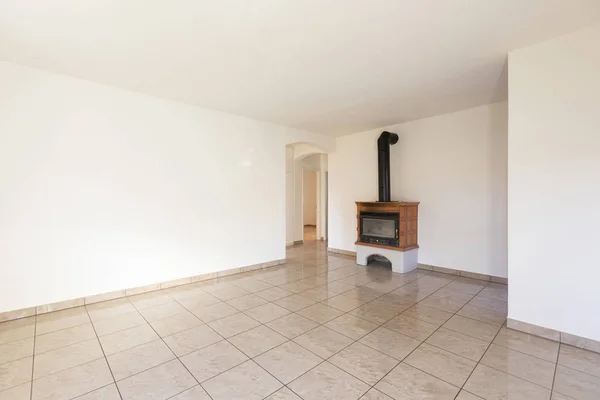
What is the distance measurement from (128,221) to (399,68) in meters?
3.87

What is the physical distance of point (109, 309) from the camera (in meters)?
3.20

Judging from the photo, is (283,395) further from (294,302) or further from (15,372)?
(15,372)

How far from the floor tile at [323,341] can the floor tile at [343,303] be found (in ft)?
1.92

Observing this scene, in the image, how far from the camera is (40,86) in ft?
9.94

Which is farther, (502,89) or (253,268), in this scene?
(253,268)

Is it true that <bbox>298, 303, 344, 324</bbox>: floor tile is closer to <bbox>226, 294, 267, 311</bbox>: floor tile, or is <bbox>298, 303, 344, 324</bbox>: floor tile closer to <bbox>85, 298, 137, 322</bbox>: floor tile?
<bbox>226, 294, 267, 311</bbox>: floor tile

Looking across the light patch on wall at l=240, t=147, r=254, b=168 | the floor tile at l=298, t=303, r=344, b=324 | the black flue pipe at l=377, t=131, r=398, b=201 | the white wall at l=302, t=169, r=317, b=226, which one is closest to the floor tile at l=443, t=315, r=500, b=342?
the floor tile at l=298, t=303, r=344, b=324

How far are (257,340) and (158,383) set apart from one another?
84 cm

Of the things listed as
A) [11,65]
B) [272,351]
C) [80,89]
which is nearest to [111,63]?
[80,89]

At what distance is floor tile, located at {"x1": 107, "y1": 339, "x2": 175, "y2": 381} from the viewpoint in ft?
6.77

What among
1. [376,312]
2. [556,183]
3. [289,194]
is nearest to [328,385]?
[376,312]

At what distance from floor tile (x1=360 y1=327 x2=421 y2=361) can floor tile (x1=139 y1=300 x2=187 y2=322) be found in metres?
2.11

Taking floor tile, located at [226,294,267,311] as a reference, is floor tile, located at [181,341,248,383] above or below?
above

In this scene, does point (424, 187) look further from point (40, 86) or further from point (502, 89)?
point (40, 86)
